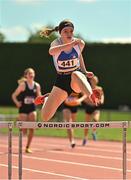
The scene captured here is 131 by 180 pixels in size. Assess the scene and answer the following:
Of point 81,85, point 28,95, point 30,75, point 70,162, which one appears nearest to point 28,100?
point 28,95

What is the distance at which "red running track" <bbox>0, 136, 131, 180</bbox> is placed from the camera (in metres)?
8.96

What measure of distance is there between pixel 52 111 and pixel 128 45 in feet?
85.7

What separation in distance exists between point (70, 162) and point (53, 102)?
2.99 m

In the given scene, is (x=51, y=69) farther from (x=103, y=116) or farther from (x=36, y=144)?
(x=36, y=144)

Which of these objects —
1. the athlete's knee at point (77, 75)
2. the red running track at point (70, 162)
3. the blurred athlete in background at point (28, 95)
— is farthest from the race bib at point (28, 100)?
the athlete's knee at point (77, 75)

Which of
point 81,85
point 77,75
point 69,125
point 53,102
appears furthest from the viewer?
point 53,102

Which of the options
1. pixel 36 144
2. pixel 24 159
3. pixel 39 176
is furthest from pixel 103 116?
pixel 39 176

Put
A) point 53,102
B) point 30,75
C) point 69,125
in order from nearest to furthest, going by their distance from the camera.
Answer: point 69,125, point 53,102, point 30,75

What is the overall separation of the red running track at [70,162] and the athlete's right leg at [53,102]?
4.11 feet

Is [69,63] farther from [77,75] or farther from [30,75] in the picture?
[30,75]

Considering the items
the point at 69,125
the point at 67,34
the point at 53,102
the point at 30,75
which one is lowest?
the point at 69,125

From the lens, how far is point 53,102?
25.8 ft

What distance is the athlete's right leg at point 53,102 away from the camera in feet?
25.8

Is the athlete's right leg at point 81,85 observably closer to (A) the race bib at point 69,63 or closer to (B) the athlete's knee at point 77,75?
(B) the athlete's knee at point 77,75
